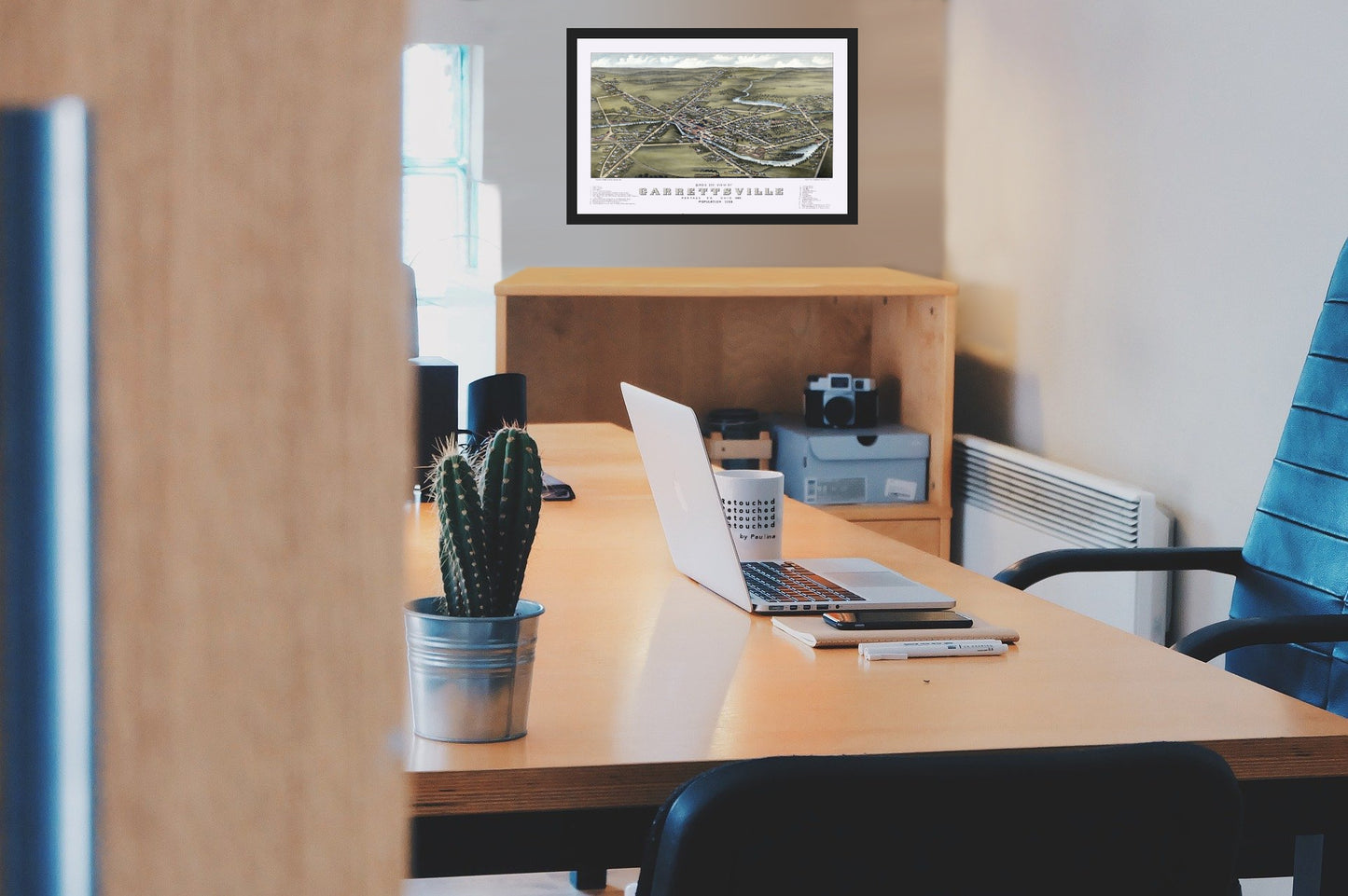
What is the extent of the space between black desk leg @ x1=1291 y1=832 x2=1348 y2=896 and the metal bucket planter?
2.25 feet

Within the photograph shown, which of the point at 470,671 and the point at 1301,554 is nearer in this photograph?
the point at 470,671

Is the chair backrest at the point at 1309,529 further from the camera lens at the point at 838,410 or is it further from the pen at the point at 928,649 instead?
the camera lens at the point at 838,410

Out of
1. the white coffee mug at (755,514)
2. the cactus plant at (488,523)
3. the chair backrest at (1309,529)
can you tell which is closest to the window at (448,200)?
the white coffee mug at (755,514)

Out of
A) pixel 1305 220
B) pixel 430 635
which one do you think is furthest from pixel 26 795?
pixel 1305 220

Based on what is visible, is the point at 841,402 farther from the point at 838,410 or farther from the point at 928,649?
the point at 928,649

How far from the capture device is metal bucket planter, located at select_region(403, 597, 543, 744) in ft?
3.29

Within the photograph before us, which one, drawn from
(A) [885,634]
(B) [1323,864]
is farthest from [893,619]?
(B) [1323,864]

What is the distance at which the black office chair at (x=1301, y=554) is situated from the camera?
1738 mm

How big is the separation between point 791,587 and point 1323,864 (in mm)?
611

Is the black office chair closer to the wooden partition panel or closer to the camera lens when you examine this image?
the wooden partition panel

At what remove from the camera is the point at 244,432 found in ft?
0.51

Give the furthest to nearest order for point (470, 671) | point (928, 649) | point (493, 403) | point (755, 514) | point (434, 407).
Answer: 1. point (493, 403)
2. point (434, 407)
3. point (755, 514)
4. point (928, 649)
5. point (470, 671)

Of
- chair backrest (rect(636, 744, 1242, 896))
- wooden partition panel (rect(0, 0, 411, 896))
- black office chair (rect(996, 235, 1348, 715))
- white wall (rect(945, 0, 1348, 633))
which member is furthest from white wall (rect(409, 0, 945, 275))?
wooden partition panel (rect(0, 0, 411, 896))

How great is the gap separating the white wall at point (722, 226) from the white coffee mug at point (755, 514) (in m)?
2.53
